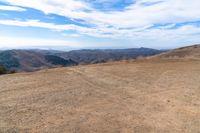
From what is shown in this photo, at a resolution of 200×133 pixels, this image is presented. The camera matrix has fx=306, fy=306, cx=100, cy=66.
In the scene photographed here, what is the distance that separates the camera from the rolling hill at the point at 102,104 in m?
7.89

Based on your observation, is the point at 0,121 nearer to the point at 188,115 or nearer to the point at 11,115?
the point at 11,115

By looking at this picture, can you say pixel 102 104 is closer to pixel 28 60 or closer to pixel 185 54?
pixel 185 54

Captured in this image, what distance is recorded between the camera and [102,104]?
402 inches

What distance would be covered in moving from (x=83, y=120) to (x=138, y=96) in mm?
3797

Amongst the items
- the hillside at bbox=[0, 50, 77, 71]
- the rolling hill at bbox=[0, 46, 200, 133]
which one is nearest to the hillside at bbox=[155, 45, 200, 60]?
the rolling hill at bbox=[0, 46, 200, 133]

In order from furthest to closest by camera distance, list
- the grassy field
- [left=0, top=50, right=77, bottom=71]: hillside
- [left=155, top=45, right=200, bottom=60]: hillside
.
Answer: [left=0, top=50, right=77, bottom=71]: hillside, [left=155, top=45, right=200, bottom=60]: hillside, the grassy field

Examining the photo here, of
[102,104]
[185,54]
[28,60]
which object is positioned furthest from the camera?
[28,60]

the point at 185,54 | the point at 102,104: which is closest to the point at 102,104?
the point at 102,104

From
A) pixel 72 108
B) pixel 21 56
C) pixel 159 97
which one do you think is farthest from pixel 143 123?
pixel 21 56

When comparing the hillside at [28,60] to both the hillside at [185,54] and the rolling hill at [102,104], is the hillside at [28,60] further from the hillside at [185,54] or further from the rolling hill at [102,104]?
the rolling hill at [102,104]

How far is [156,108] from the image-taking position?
981 centimetres

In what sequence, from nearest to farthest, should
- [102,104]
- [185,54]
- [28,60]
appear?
[102,104] < [185,54] < [28,60]

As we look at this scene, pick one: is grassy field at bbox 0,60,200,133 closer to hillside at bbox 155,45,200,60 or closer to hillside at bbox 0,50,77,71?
hillside at bbox 155,45,200,60

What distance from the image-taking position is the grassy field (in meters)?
7.89
